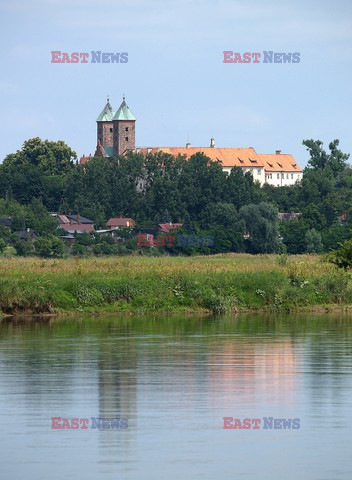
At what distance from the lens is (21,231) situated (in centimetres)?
12875

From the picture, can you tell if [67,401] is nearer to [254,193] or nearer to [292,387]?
[292,387]

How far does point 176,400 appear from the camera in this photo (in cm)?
1906

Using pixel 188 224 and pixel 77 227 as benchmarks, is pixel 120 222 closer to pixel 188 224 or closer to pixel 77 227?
pixel 77 227

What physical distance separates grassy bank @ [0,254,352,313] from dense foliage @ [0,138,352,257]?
68356mm

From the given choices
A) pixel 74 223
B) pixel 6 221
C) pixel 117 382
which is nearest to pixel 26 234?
pixel 6 221

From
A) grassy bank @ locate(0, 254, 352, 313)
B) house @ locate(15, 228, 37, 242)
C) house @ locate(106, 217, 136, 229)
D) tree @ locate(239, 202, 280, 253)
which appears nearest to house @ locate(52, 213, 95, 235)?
house @ locate(106, 217, 136, 229)

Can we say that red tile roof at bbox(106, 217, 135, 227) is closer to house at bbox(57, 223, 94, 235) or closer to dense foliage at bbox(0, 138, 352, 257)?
dense foliage at bbox(0, 138, 352, 257)

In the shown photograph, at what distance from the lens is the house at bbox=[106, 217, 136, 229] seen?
13950 centimetres

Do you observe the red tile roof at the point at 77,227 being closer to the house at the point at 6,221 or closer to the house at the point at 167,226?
the house at the point at 6,221

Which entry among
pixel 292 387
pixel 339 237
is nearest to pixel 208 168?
pixel 339 237

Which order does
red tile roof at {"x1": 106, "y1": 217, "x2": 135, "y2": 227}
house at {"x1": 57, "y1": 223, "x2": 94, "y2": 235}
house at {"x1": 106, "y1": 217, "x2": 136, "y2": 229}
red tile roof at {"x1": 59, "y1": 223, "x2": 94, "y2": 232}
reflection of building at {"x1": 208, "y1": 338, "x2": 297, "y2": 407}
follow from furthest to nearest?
red tile roof at {"x1": 106, "y1": 217, "x2": 135, "y2": 227}
house at {"x1": 106, "y1": 217, "x2": 136, "y2": 229}
red tile roof at {"x1": 59, "y1": 223, "x2": 94, "y2": 232}
house at {"x1": 57, "y1": 223, "x2": 94, "y2": 235}
reflection of building at {"x1": 208, "y1": 338, "x2": 297, "y2": 407}

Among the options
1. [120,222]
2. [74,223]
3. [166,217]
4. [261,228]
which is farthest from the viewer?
[166,217]

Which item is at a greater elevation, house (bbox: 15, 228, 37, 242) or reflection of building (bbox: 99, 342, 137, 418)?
house (bbox: 15, 228, 37, 242)

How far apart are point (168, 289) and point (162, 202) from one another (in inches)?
4210
